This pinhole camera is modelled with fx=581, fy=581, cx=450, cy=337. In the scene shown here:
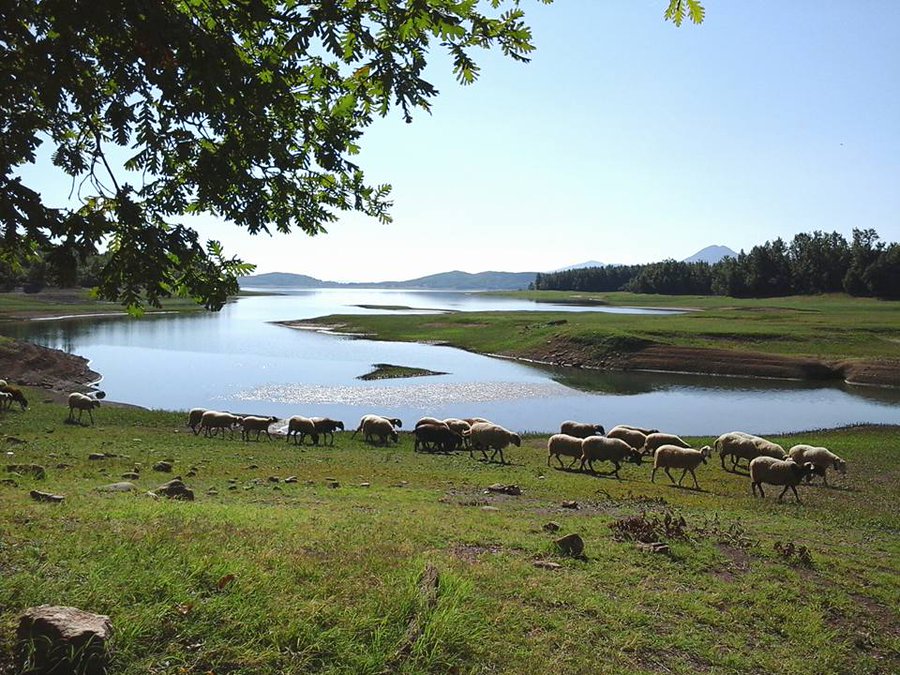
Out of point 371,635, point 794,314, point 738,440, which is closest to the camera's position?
point 371,635

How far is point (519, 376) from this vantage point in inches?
2212

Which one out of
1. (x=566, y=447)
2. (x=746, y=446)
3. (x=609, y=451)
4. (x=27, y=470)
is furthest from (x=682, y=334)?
(x=27, y=470)

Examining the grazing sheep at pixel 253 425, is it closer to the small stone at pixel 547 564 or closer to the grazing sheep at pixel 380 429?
the grazing sheep at pixel 380 429

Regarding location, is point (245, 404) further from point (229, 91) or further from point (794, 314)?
point (794, 314)

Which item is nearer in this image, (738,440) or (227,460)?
(227,460)

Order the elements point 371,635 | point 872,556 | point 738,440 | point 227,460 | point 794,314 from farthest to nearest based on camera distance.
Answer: point 794,314
point 738,440
point 227,460
point 872,556
point 371,635

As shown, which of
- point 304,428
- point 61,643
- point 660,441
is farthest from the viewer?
point 304,428

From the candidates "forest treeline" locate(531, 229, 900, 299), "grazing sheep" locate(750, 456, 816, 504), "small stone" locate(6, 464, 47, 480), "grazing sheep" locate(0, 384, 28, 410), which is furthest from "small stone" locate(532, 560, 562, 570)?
"forest treeline" locate(531, 229, 900, 299)

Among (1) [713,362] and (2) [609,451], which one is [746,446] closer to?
(2) [609,451]

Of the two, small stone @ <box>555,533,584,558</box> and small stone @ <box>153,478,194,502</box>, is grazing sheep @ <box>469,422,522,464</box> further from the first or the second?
small stone @ <box>555,533,584,558</box>

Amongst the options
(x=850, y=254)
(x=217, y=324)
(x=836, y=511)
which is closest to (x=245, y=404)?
(x=836, y=511)

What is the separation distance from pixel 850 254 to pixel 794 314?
6350 cm

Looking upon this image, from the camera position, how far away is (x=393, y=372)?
55.3 metres

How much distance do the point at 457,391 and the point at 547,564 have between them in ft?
126
